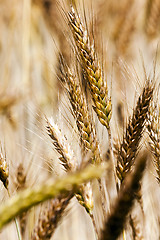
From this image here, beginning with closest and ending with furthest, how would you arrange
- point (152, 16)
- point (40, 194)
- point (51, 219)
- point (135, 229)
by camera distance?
point (40, 194) → point (51, 219) → point (135, 229) → point (152, 16)

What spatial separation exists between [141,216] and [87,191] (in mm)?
259

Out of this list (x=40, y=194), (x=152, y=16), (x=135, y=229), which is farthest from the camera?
(x=152, y=16)

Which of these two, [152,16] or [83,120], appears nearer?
[83,120]

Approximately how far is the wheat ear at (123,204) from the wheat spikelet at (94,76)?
282mm

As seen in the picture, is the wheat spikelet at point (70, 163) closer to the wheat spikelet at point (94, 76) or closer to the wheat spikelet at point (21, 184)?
the wheat spikelet at point (94, 76)

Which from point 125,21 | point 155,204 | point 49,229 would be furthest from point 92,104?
point 125,21

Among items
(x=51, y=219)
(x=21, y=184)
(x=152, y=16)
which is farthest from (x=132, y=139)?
(x=152, y=16)

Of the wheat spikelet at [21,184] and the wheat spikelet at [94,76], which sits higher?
the wheat spikelet at [94,76]

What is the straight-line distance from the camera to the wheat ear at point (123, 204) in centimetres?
41

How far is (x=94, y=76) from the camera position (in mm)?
709

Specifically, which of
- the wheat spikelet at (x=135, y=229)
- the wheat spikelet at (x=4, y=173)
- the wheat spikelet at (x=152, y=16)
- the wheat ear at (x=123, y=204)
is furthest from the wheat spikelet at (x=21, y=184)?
the wheat spikelet at (x=152, y=16)

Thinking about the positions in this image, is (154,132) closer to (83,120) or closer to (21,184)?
(83,120)

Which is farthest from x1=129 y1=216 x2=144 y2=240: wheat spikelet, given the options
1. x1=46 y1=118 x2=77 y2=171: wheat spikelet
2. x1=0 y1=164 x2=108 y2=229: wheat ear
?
x1=0 y1=164 x2=108 y2=229: wheat ear

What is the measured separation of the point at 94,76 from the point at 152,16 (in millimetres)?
1310
